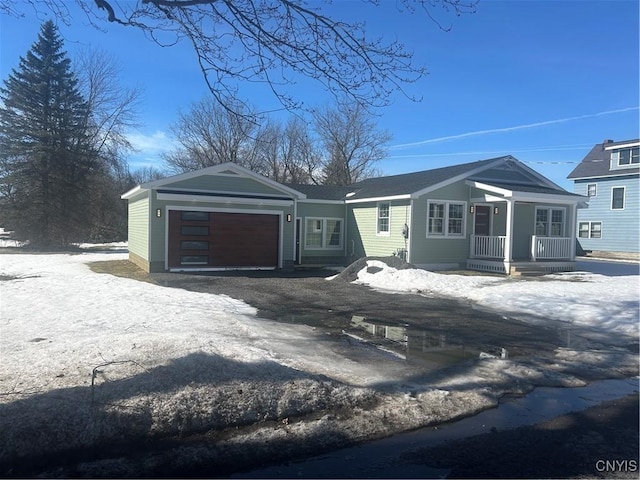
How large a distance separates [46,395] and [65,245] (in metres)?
30.1

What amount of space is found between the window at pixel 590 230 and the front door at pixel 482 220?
14.8 meters

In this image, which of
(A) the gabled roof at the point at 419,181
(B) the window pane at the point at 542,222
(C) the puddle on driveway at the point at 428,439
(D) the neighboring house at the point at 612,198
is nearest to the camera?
(C) the puddle on driveway at the point at 428,439

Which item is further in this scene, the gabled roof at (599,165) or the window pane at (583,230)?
the window pane at (583,230)

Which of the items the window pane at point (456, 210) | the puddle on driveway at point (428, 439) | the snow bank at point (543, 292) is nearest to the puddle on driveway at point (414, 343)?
the puddle on driveway at point (428, 439)

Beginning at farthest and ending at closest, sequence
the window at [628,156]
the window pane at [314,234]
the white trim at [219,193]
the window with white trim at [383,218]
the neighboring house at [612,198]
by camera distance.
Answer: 1. the window at [628,156]
2. the neighboring house at [612,198]
3. the window pane at [314,234]
4. the window with white trim at [383,218]
5. the white trim at [219,193]

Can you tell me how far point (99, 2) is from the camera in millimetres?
5062

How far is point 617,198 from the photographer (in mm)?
29328

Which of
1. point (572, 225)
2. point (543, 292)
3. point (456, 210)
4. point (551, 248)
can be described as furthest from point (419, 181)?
point (543, 292)

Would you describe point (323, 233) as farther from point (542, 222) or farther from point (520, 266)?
point (542, 222)

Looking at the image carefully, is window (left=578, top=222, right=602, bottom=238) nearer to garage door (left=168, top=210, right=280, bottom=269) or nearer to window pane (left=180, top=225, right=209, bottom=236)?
garage door (left=168, top=210, right=280, bottom=269)

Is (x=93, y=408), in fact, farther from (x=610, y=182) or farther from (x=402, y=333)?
(x=610, y=182)

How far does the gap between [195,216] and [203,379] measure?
42.6 ft

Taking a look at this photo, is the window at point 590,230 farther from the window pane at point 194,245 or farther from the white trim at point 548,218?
the window pane at point 194,245

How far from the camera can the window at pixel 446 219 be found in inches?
741
